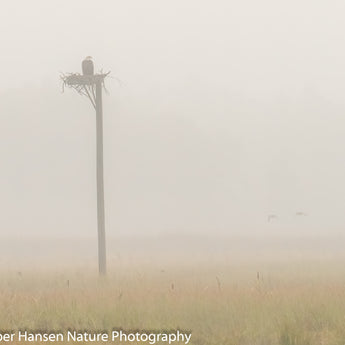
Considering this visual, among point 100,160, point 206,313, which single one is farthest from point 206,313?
point 100,160

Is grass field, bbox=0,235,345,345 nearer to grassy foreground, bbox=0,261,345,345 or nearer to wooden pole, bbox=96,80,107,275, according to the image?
grassy foreground, bbox=0,261,345,345

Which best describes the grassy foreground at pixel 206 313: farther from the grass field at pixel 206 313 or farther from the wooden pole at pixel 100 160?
the wooden pole at pixel 100 160

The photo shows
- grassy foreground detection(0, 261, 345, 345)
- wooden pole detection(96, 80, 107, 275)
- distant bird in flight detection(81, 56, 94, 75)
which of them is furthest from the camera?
distant bird in flight detection(81, 56, 94, 75)

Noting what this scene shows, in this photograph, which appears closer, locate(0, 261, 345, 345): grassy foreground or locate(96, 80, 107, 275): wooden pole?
locate(0, 261, 345, 345): grassy foreground

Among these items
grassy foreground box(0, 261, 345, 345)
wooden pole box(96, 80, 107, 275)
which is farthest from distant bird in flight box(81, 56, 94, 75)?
grassy foreground box(0, 261, 345, 345)

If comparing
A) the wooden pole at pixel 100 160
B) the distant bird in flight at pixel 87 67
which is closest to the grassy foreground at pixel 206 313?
the wooden pole at pixel 100 160

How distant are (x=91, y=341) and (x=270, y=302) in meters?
3.50

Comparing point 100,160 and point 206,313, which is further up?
point 100,160

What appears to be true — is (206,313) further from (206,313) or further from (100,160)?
(100,160)

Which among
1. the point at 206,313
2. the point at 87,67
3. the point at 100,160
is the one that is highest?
the point at 87,67

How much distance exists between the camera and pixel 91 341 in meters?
7.80

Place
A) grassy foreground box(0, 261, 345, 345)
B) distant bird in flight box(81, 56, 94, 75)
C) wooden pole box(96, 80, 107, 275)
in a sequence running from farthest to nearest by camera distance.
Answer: distant bird in flight box(81, 56, 94, 75), wooden pole box(96, 80, 107, 275), grassy foreground box(0, 261, 345, 345)

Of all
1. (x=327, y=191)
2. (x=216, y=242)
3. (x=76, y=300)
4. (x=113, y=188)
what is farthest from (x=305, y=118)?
(x=76, y=300)

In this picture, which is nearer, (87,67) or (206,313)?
(206,313)
